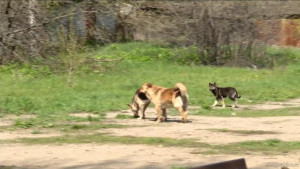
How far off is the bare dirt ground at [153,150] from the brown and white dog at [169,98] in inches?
11.6

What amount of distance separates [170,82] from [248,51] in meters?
7.91

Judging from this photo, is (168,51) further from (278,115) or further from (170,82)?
(278,115)

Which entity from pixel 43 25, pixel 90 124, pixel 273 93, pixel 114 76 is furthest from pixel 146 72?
pixel 90 124

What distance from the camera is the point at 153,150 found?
38.9 ft

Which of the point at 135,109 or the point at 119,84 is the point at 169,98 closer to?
the point at 135,109

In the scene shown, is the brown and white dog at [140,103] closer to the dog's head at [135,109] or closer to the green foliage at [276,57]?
the dog's head at [135,109]

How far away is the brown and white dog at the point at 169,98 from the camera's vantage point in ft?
50.6

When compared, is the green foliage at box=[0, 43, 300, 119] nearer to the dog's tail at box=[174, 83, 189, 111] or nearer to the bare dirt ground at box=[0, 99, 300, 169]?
the bare dirt ground at box=[0, 99, 300, 169]

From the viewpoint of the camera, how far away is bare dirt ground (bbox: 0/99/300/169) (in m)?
10.6

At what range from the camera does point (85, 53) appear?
24.6 meters

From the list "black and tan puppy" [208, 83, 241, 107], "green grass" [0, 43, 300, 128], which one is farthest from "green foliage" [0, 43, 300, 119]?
"black and tan puppy" [208, 83, 241, 107]

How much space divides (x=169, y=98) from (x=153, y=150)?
3.84 metres

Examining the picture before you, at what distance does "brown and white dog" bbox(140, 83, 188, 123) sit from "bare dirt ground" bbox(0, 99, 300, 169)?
29 centimetres

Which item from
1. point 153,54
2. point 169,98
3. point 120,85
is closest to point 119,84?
point 120,85
